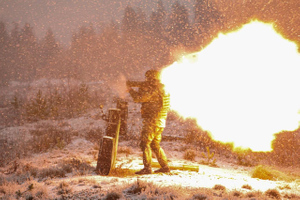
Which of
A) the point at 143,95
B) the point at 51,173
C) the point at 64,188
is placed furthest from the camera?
the point at 51,173

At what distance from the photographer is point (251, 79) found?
893cm

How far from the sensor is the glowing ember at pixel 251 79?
26.6 feet

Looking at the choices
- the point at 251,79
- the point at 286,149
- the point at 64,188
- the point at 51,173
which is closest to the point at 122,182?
the point at 64,188

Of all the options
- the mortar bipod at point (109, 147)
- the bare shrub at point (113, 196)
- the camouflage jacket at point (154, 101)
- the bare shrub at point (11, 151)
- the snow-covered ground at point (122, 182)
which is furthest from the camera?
the bare shrub at point (11, 151)

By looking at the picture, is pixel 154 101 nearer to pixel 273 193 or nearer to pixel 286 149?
pixel 273 193

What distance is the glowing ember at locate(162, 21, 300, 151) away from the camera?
8094mm

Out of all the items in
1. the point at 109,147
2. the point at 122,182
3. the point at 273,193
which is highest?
the point at 109,147

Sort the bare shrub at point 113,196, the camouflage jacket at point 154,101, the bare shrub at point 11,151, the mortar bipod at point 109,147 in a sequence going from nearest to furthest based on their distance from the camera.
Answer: the bare shrub at point 113,196, the camouflage jacket at point 154,101, the mortar bipod at point 109,147, the bare shrub at point 11,151

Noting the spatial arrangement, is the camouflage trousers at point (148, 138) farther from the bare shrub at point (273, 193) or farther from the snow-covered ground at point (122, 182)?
the bare shrub at point (273, 193)

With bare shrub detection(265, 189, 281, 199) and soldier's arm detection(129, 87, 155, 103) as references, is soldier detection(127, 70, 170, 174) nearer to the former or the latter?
soldier's arm detection(129, 87, 155, 103)

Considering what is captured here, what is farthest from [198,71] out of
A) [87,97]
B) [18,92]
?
[18,92]

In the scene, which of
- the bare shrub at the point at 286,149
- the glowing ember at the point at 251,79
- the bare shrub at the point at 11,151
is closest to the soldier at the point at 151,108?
the glowing ember at the point at 251,79

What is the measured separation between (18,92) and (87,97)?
61.7 feet

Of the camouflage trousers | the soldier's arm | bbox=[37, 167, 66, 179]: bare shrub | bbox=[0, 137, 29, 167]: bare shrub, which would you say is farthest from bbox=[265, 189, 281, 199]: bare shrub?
bbox=[0, 137, 29, 167]: bare shrub
